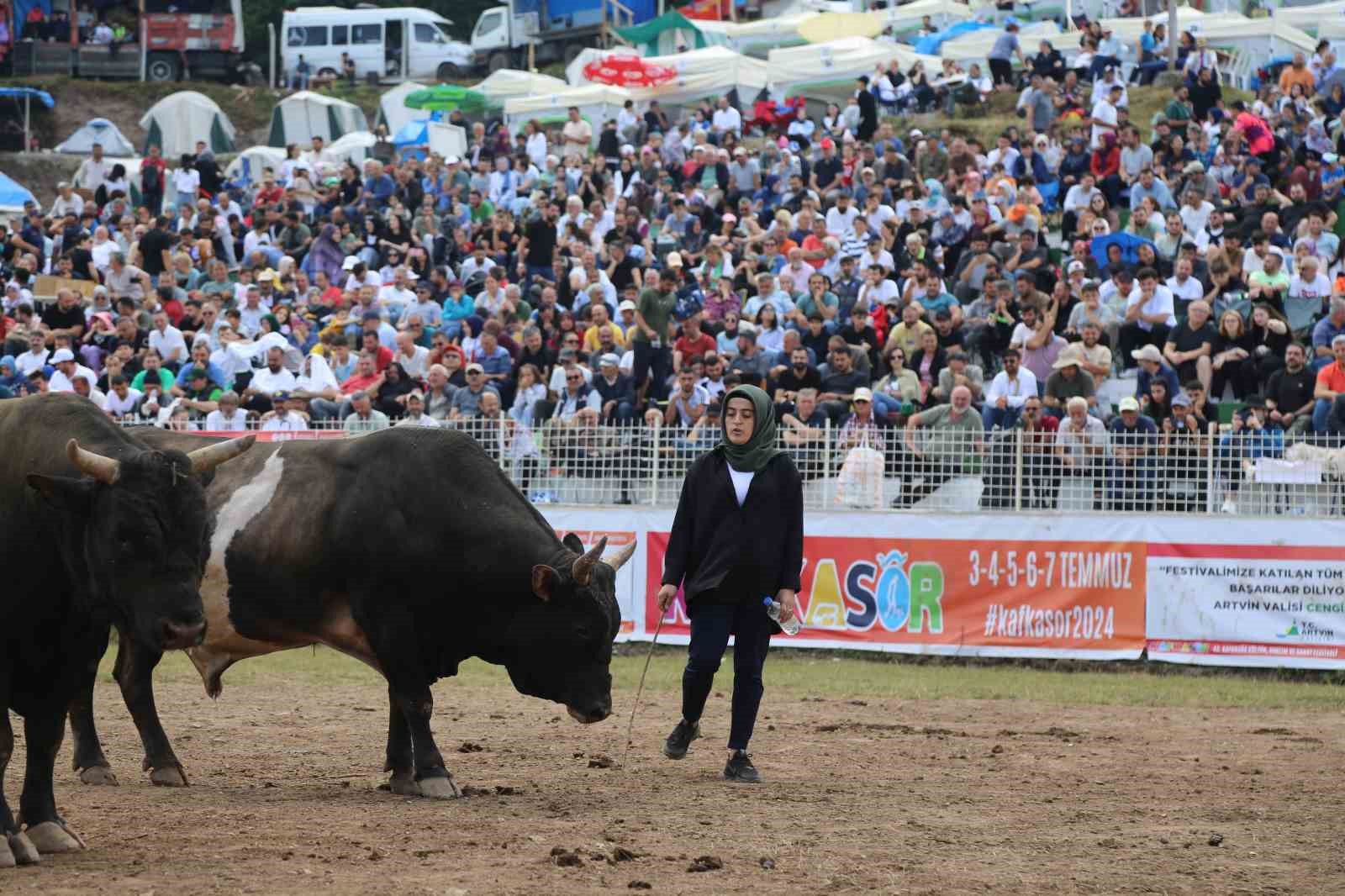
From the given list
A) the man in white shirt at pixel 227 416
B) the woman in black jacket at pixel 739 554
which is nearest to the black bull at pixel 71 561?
the woman in black jacket at pixel 739 554

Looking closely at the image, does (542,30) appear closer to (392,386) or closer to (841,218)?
(841,218)

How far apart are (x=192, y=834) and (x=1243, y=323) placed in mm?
14448

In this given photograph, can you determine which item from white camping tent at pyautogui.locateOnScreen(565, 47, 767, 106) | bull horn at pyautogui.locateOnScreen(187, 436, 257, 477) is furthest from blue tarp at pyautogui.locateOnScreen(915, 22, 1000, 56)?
bull horn at pyautogui.locateOnScreen(187, 436, 257, 477)

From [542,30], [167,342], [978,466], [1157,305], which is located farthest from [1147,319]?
[542,30]

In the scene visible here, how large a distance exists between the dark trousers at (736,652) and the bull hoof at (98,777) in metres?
3.23

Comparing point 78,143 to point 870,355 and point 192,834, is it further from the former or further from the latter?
point 192,834

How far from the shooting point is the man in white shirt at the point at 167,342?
25.3m

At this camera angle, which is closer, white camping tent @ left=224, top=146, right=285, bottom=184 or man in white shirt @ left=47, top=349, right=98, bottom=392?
man in white shirt @ left=47, top=349, right=98, bottom=392

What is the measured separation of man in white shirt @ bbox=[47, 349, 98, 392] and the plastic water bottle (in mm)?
14464

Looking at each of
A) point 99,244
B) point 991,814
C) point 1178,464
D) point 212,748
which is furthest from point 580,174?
point 991,814

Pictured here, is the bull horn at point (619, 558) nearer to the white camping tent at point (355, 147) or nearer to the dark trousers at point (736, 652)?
the dark trousers at point (736, 652)

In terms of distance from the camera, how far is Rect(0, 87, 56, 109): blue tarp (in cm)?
5175

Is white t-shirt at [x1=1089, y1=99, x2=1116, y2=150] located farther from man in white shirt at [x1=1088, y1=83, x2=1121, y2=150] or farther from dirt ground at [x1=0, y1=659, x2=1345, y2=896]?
dirt ground at [x1=0, y1=659, x2=1345, y2=896]

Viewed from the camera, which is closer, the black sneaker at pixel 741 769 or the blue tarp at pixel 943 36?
the black sneaker at pixel 741 769
